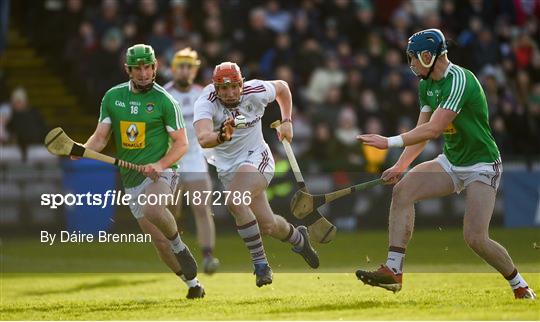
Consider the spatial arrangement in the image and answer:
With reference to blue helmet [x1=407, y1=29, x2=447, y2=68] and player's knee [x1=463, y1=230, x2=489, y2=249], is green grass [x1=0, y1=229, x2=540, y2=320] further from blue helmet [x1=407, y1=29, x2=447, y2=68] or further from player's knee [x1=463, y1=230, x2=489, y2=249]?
blue helmet [x1=407, y1=29, x2=447, y2=68]

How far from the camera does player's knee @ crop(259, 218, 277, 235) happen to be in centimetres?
1211

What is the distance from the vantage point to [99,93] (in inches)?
811

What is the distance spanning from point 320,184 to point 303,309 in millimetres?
6435

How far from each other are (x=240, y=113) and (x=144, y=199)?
1151 millimetres

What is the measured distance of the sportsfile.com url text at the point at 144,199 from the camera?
11812 mm

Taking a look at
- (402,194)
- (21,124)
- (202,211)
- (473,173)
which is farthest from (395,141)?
(21,124)

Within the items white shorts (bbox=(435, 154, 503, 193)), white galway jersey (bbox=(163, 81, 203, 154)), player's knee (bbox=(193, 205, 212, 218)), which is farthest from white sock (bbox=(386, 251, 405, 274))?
white galway jersey (bbox=(163, 81, 203, 154))

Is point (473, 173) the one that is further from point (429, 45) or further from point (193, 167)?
point (193, 167)

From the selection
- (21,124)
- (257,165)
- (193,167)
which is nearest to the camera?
(257,165)

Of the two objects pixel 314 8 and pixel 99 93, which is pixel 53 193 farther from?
pixel 314 8

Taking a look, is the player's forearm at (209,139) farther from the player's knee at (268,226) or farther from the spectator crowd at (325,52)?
the spectator crowd at (325,52)

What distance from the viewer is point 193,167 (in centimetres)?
1474

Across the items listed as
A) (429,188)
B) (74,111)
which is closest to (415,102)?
(74,111)

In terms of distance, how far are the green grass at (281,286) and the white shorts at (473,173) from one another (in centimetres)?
98
